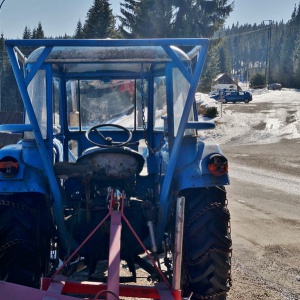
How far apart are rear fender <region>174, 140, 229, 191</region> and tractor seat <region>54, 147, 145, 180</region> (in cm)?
39

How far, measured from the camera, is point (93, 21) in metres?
58.1

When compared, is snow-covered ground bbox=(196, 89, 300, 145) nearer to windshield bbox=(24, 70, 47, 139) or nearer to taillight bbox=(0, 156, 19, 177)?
windshield bbox=(24, 70, 47, 139)

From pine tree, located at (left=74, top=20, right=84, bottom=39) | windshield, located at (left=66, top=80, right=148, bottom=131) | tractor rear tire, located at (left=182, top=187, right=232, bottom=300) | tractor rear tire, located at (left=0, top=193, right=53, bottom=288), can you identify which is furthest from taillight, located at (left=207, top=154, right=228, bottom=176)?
pine tree, located at (left=74, top=20, right=84, bottom=39)

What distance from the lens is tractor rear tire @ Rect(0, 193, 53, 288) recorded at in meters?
5.00

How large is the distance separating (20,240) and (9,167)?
640mm

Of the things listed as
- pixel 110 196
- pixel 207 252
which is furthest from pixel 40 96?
pixel 207 252

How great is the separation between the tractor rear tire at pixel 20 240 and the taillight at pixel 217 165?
1.58m

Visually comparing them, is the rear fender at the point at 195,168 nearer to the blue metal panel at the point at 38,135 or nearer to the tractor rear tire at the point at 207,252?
the tractor rear tire at the point at 207,252

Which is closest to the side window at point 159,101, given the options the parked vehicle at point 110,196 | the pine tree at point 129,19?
the parked vehicle at point 110,196

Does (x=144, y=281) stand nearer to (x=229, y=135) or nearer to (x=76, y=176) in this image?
(x=76, y=176)

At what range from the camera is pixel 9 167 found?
16.9 ft

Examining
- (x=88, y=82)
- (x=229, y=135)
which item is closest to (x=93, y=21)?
(x=229, y=135)

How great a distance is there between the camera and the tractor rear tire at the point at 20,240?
5.00 m

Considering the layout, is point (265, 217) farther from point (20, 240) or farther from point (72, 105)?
point (20, 240)
